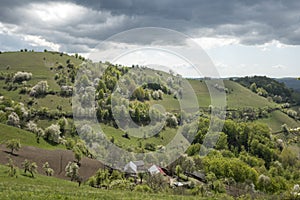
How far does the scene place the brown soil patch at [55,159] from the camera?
66575 mm

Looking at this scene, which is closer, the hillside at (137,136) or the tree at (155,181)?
the hillside at (137,136)

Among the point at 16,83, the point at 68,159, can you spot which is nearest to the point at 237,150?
the point at 68,159

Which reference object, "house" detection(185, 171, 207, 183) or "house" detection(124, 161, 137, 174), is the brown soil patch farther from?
"house" detection(185, 171, 207, 183)

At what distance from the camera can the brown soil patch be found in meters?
66.6

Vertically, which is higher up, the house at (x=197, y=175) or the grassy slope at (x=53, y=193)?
the grassy slope at (x=53, y=193)

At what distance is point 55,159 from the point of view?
77938 millimetres

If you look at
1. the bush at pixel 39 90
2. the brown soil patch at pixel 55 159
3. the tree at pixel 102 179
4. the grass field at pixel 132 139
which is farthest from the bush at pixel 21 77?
the tree at pixel 102 179

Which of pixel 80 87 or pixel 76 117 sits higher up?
pixel 80 87

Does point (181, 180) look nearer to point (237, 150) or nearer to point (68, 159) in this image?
point (68, 159)

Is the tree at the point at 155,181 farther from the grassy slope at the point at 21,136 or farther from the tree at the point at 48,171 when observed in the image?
the grassy slope at the point at 21,136

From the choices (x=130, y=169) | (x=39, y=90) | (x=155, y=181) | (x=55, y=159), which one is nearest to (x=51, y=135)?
(x=55, y=159)

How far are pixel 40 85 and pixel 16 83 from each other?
19.0 meters

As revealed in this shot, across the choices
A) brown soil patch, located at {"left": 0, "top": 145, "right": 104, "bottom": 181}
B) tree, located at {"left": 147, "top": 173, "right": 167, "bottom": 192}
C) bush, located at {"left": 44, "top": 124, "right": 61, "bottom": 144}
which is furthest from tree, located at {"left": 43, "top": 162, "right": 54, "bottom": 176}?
bush, located at {"left": 44, "top": 124, "right": 61, "bottom": 144}

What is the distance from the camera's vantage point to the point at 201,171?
3504 inches
